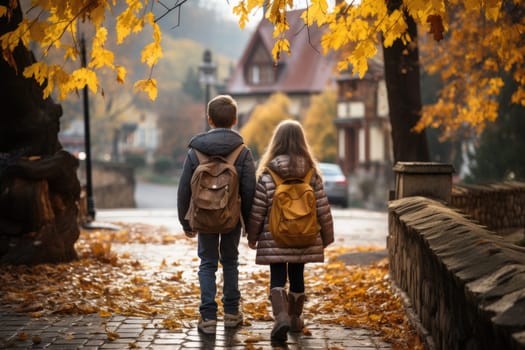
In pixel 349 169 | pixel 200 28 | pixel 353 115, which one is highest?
Answer: pixel 200 28

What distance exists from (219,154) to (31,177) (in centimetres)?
399

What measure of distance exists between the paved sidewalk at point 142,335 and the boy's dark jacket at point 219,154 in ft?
2.70

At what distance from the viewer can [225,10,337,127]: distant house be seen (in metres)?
59.8

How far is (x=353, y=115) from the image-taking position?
47.8 meters

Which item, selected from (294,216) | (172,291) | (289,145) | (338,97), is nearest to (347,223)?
(172,291)

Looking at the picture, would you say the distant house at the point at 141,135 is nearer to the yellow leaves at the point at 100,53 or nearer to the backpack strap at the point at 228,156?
the yellow leaves at the point at 100,53

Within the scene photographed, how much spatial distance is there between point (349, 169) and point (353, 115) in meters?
3.51

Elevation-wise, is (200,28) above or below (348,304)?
above

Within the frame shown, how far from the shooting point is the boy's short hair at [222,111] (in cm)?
664

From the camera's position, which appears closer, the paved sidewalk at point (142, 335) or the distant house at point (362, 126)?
the paved sidewalk at point (142, 335)

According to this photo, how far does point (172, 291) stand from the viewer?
28.5 ft

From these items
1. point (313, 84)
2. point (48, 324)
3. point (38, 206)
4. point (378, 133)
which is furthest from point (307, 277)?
point (313, 84)

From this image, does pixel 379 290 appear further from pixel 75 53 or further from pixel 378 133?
pixel 378 133

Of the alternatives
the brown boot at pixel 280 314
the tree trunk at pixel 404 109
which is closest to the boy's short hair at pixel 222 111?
the brown boot at pixel 280 314
